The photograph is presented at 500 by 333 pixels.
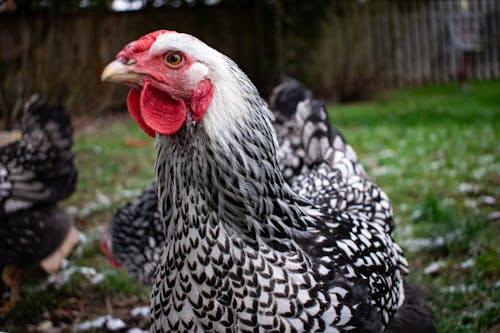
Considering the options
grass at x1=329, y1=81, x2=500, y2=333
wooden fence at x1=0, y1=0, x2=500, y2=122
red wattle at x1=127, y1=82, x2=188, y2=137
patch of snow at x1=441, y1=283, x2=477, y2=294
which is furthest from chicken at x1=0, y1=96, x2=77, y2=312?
wooden fence at x1=0, y1=0, x2=500, y2=122

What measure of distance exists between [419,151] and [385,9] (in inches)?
259

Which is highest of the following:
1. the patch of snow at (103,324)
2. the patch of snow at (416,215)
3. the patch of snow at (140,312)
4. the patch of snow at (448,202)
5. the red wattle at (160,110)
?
the red wattle at (160,110)

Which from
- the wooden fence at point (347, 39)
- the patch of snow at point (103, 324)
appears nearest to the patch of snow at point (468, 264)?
the patch of snow at point (103, 324)

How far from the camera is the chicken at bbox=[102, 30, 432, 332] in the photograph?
1.46m

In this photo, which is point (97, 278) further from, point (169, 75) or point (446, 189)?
point (446, 189)

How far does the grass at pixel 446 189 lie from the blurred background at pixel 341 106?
0.01 m

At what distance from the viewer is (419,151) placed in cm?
547

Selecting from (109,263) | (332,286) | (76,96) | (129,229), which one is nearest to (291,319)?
(332,286)

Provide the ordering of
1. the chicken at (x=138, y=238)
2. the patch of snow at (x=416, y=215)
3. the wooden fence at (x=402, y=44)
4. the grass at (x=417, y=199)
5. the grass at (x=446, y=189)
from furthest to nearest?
the wooden fence at (x=402, y=44) → the patch of snow at (x=416, y=215) → the chicken at (x=138, y=238) → the grass at (x=417, y=199) → the grass at (x=446, y=189)

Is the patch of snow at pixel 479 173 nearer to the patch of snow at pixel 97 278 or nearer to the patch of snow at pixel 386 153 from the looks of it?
the patch of snow at pixel 386 153

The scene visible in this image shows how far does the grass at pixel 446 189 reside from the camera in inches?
104

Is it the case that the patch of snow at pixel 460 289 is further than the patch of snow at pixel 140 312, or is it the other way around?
the patch of snow at pixel 140 312

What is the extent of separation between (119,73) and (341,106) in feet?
27.8

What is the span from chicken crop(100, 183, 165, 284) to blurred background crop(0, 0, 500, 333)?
20 centimetres
